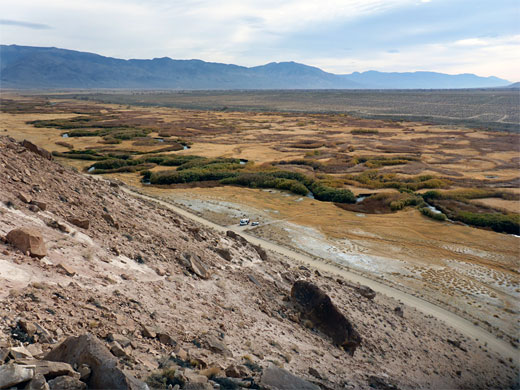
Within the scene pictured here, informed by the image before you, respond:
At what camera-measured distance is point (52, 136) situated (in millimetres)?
80062

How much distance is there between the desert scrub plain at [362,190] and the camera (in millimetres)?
25031

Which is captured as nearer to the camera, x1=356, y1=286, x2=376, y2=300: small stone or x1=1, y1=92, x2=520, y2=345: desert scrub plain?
x1=356, y1=286, x2=376, y2=300: small stone

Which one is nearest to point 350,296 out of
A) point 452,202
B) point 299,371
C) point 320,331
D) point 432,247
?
point 320,331

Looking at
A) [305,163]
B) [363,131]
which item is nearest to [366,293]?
[305,163]

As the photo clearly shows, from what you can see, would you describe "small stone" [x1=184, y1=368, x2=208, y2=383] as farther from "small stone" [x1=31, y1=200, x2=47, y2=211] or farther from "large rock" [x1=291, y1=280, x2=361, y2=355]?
"small stone" [x1=31, y1=200, x2=47, y2=211]

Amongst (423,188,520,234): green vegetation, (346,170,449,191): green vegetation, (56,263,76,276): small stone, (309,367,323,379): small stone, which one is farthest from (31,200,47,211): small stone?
(346,170,449,191): green vegetation

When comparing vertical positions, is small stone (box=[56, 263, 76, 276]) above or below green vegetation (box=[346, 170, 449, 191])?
above

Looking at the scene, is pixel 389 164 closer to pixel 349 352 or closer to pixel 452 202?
pixel 452 202

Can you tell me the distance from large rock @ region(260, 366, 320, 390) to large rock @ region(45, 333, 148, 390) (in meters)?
3.01

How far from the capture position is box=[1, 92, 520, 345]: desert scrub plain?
82.1ft

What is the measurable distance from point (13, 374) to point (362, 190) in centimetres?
4289

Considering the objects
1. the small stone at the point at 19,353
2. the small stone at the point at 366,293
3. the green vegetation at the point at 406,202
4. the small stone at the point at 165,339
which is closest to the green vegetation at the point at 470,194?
the green vegetation at the point at 406,202

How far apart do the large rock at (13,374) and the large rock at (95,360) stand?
1.00 meters

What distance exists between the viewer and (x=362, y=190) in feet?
150
